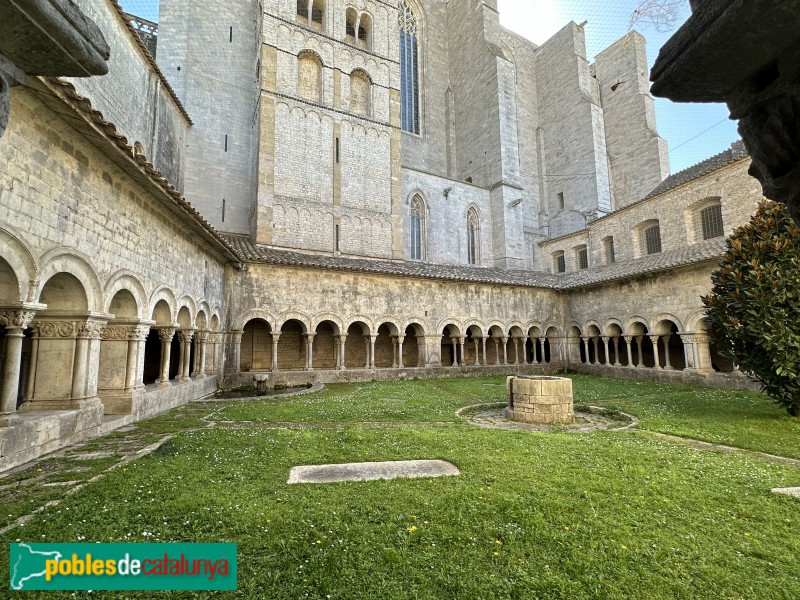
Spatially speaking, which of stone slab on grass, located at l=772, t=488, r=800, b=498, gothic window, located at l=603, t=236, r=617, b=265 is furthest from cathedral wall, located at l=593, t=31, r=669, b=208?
stone slab on grass, located at l=772, t=488, r=800, b=498

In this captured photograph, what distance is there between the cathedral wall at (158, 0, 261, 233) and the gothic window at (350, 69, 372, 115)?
5.04 meters

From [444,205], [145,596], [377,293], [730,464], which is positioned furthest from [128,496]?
[444,205]

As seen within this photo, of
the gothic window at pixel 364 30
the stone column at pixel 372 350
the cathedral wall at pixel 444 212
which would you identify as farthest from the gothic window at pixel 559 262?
the gothic window at pixel 364 30

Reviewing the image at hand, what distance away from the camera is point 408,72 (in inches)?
1126

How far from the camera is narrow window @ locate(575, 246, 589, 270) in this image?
24234mm

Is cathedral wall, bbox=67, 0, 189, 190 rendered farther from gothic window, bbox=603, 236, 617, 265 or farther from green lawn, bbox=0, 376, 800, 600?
gothic window, bbox=603, 236, 617, 265

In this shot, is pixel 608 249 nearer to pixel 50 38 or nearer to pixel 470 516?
pixel 470 516

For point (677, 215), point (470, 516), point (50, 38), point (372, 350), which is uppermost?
point (677, 215)

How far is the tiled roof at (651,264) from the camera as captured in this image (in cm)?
1448

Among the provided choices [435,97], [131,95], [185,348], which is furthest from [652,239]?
[131,95]

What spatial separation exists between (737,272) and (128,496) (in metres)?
10.9

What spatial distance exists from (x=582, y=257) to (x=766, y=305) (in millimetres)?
17864

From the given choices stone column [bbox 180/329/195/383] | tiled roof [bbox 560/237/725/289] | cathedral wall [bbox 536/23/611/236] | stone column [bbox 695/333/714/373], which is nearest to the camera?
stone column [bbox 180/329/195/383]

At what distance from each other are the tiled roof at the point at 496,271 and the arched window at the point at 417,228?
16.0ft
